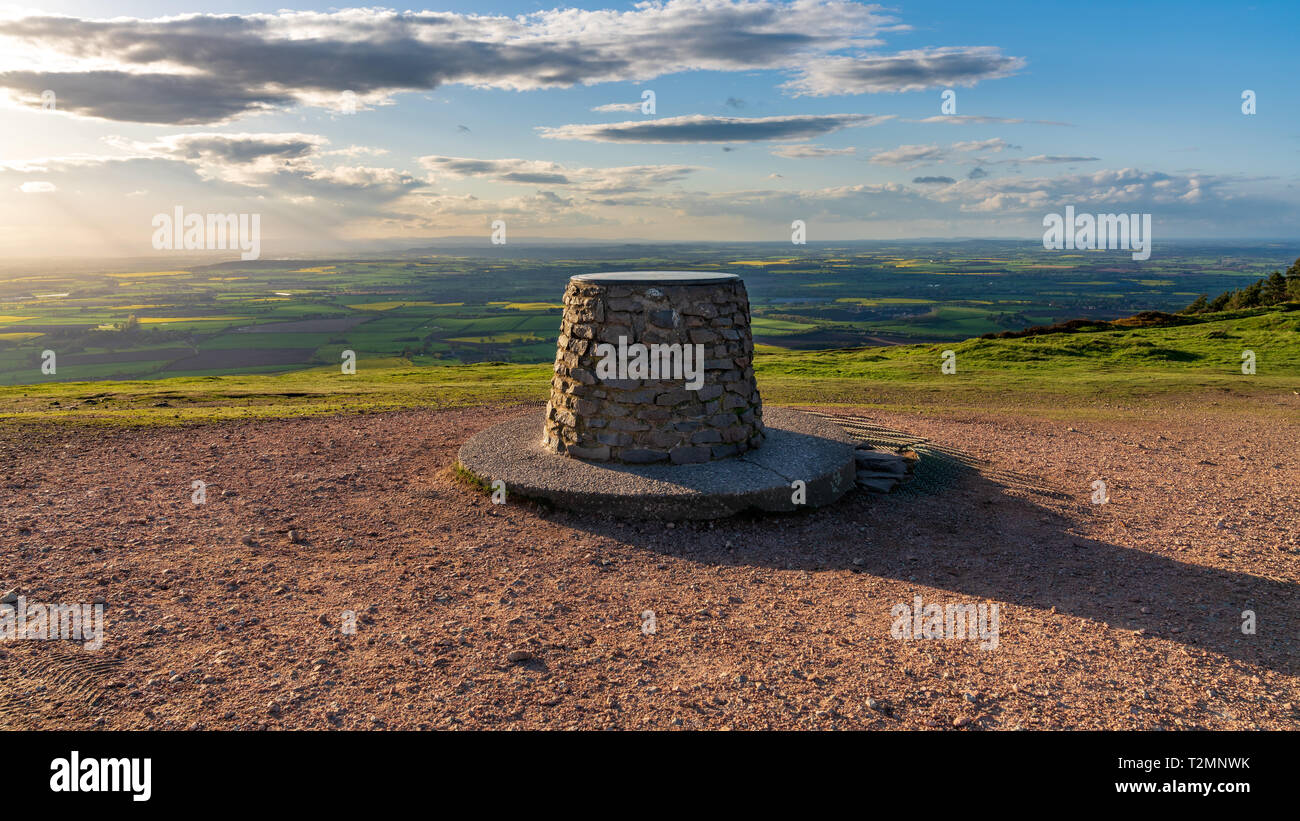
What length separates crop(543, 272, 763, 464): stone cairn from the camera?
30.5 feet

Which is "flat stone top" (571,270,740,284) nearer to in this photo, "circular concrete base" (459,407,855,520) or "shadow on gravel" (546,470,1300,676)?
"circular concrete base" (459,407,855,520)

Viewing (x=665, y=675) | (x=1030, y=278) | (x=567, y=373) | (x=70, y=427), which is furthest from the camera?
(x=1030, y=278)

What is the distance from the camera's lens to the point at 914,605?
664 cm

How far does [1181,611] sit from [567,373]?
7453mm

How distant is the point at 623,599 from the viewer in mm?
6773

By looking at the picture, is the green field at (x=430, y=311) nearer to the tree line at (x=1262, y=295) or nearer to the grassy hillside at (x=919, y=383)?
the grassy hillside at (x=919, y=383)

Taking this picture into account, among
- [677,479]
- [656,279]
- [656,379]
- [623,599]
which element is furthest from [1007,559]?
[656,279]

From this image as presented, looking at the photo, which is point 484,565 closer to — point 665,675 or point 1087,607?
point 665,675

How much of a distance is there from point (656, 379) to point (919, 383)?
12912mm

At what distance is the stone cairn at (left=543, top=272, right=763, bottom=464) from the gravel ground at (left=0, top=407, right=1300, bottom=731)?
1.38 meters

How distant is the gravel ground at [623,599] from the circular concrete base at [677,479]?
262 millimetres

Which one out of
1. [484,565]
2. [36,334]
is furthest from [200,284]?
[484,565]

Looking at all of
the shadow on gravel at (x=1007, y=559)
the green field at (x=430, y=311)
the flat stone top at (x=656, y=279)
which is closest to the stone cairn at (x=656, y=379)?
the flat stone top at (x=656, y=279)

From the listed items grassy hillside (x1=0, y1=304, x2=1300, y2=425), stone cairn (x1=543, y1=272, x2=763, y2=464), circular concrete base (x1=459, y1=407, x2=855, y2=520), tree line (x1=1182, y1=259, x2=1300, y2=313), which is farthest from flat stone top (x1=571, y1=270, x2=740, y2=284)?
tree line (x1=1182, y1=259, x2=1300, y2=313)
